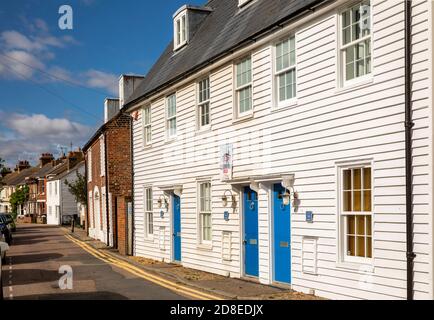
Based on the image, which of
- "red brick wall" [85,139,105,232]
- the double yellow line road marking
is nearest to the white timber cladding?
the double yellow line road marking

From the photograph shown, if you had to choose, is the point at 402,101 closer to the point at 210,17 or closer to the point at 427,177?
the point at 427,177

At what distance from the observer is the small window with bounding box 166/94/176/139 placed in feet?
60.3

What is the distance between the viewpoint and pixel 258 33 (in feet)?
42.3

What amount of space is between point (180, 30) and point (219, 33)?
4.13 metres

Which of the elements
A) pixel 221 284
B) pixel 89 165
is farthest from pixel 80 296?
pixel 89 165

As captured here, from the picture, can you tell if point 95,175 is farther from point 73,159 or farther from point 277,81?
point 73,159

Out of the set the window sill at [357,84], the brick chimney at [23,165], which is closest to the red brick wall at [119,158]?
the window sill at [357,84]

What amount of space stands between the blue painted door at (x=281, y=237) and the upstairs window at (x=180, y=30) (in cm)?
955

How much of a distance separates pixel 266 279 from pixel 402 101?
5.83 metres

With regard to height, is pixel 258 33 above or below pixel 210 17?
below

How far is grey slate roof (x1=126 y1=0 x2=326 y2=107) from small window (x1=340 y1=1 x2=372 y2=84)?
0.82m

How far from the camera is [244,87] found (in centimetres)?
1409

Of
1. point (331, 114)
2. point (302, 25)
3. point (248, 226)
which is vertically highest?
point (302, 25)
